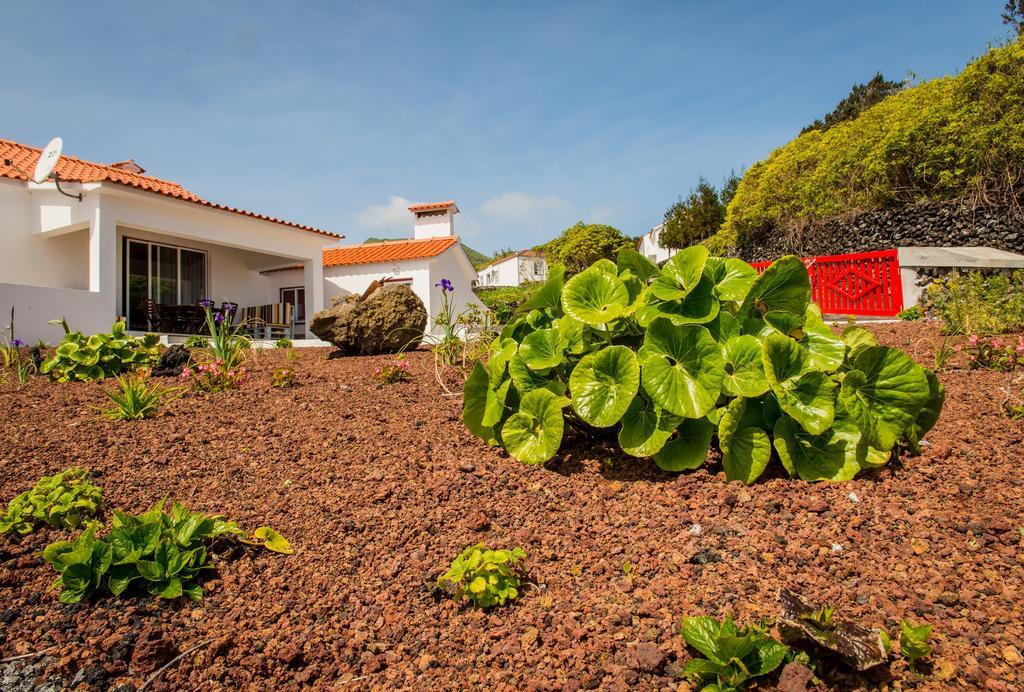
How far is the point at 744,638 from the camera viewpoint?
1.36m

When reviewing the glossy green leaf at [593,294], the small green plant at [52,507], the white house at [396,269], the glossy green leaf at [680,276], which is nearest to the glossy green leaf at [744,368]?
the glossy green leaf at [680,276]

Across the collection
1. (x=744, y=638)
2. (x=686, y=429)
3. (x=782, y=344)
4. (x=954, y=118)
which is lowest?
(x=744, y=638)

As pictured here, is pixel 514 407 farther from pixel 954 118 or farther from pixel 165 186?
pixel 954 118

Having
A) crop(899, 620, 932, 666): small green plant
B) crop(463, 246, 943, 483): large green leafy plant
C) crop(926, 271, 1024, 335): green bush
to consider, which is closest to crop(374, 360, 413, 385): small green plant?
crop(463, 246, 943, 483): large green leafy plant

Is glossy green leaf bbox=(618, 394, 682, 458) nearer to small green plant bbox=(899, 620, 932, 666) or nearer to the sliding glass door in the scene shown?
small green plant bbox=(899, 620, 932, 666)

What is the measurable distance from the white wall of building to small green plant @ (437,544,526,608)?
29.0 ft

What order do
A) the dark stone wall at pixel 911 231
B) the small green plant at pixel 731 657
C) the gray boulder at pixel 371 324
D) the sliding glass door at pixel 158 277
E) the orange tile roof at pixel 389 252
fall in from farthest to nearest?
the orange tile roof at pixel 389 252 → the dark stone wall at pixel 911 231 → the sliding glass door at pixel 158 277 → the gray boulder at pixel 371 324 → the small green plant at pixel 731 657

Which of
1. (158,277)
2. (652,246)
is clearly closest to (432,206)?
(158,277)

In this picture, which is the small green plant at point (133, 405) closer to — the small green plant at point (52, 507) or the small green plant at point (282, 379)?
the small green plant at point (282, 379)

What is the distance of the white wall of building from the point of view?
27.9 ft

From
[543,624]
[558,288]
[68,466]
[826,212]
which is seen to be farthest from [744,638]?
[826,212]

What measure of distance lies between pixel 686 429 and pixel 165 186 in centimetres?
1449

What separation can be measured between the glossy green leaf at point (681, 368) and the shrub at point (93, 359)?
4877 millimetres

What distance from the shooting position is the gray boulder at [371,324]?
6.47 m
